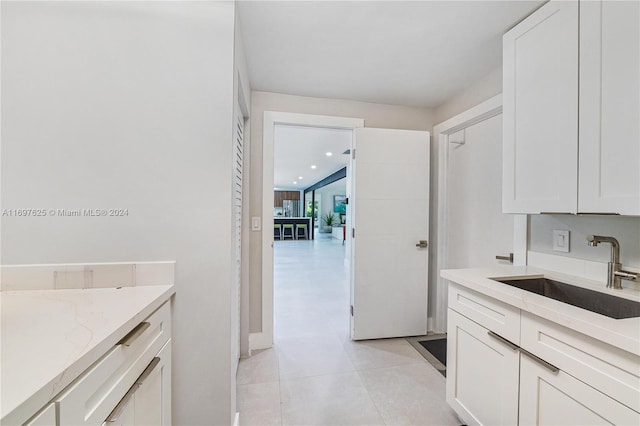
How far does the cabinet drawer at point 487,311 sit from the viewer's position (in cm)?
116

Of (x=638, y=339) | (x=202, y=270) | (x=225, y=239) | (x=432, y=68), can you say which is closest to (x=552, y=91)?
(x=432, y=68)

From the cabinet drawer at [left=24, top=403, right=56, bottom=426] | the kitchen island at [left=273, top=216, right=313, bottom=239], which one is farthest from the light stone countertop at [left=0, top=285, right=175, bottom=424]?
the kitchen island at [left=273, top=216, right=313, bottom=239]

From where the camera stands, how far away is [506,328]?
1.19 meters

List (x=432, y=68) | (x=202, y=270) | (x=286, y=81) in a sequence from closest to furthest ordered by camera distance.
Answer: (x=202, y=270)
(x=432, y=68)
(x=286, y=81)

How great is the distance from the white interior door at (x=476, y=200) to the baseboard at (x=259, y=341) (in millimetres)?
1855

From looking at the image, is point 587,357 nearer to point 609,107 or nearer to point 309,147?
point 609,107

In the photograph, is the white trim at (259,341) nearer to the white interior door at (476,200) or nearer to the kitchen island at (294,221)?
the white interior door at (476,200)

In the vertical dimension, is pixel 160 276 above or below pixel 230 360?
above

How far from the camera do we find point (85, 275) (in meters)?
1.14

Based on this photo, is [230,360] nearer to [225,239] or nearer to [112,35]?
[225,239]

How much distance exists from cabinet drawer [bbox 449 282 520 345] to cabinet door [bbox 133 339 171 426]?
1.47 metres

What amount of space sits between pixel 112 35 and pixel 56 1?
25 centimetres

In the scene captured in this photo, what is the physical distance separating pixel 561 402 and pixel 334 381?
133 cm

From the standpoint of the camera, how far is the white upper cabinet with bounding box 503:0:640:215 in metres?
1.03
